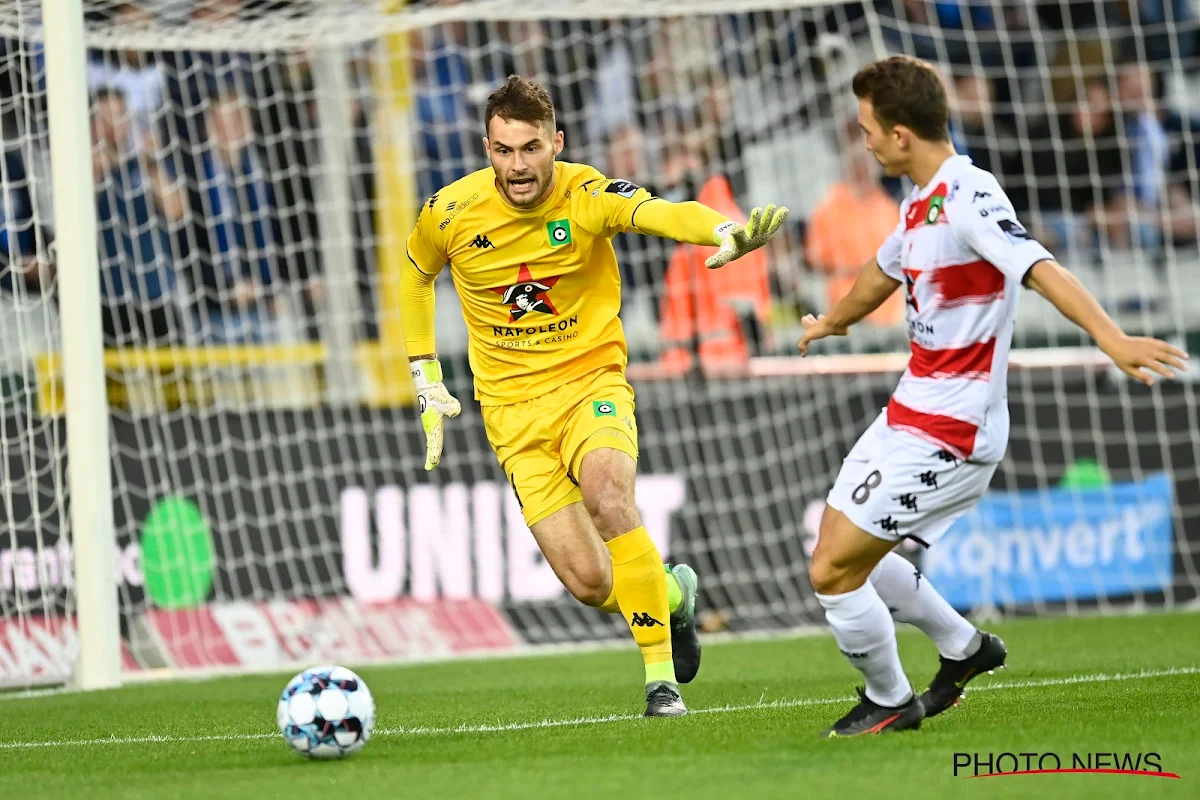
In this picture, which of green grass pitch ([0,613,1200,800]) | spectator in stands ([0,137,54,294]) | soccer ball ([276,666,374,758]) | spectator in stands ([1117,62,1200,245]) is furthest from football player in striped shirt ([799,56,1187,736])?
spectator in stands ([1117,62,1200,245])

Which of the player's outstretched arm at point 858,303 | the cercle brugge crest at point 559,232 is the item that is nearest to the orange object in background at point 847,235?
the cercle brugge crest at point 559,232

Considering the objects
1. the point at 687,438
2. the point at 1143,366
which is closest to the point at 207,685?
the point at 687,438

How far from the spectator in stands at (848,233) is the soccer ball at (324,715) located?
8264mm

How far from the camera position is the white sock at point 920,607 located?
531 centimetres

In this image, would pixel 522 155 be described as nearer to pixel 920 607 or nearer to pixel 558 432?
pixel 558 432

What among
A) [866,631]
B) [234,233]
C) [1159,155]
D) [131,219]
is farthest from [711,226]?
[1159,155]

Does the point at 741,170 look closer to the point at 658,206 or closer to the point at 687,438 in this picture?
the point at 687,438

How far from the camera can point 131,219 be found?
37.7ft

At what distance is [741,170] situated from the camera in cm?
1283

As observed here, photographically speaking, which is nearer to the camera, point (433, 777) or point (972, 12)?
point (433, 777)

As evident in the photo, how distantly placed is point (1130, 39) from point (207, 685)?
9336 millimetres

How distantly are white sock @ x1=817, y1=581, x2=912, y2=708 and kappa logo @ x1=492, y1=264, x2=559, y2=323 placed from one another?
188 cm

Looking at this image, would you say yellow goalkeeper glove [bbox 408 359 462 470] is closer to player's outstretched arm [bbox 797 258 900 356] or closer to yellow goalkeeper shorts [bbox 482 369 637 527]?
yellow goalkeeper shorts [bbox 482 369 637 527]

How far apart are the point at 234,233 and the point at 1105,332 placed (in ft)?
28.4
